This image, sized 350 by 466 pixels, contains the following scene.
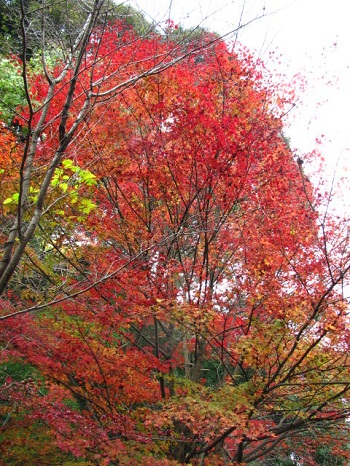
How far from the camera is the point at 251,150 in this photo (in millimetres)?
7945

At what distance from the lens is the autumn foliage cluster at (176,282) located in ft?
21.8

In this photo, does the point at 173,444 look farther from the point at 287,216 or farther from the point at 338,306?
the point at 287,216

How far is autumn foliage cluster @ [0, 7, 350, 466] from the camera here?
665cm

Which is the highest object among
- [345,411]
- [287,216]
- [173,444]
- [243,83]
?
[243,83]

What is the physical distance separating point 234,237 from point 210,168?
1850mm

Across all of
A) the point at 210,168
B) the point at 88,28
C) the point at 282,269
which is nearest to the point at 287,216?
the point at 282,269

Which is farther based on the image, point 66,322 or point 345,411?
point 66,322

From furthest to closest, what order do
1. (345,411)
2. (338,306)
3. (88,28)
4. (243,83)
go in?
(243,83) < (345,411) < (338,306) < (88,28)

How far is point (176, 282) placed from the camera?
923 centimetres

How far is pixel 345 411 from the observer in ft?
21.8

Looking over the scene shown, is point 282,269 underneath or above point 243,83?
underneath

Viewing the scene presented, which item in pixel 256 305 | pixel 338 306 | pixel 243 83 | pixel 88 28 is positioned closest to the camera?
pixel 88 28

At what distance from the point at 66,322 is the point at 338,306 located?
4956 mm

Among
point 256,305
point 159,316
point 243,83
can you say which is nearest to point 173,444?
point 159,316
